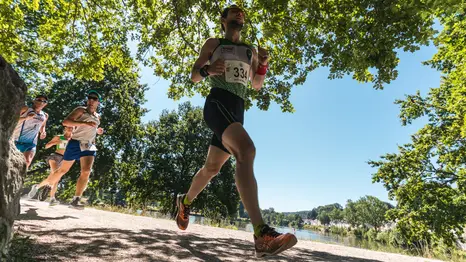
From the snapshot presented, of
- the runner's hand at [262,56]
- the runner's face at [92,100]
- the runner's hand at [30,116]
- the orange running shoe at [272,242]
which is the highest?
the runner's face at [92,100]

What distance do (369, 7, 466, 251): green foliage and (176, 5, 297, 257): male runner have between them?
16719mm

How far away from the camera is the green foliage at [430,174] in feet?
51.1

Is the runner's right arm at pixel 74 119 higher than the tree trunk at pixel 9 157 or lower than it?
higher

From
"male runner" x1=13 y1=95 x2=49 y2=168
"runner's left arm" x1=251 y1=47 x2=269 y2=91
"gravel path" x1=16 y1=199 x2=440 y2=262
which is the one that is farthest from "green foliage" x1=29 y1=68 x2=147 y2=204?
"runner's left arm" x1=251 y1=47 x2=269 y2=91

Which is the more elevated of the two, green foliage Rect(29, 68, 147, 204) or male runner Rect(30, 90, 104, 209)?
green foliage Rect(29, 68, 147, 204)

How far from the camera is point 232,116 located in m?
2.42

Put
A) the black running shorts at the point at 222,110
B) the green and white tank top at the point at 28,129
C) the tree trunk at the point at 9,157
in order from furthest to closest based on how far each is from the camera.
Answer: the green and white tank top at the point at 28,129 → the black running shorts at the point at 222,110 → the tree trunk at the point at 9,157

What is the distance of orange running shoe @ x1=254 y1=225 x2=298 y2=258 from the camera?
1918 mm

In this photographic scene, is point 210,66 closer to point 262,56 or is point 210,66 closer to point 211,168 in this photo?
point 262,56

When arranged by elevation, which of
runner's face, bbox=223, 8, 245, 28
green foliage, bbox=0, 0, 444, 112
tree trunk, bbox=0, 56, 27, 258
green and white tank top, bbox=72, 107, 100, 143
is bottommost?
tree trunk, bbox=0, 56, 27, 258

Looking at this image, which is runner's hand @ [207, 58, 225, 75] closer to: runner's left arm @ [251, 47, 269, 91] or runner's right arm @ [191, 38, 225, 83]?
runner's right arm @ [191, 38, 225, 83]

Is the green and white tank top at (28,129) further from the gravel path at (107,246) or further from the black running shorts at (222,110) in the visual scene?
the black running shorts at (222,110)

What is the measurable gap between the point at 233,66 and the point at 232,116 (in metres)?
0.66

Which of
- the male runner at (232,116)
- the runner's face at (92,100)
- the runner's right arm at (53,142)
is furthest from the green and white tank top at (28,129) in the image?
the male runner at (232,116)
